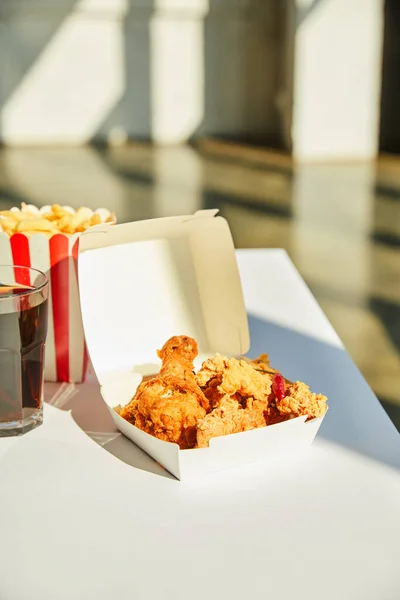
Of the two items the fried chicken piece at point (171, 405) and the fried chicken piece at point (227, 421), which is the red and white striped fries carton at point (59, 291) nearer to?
the fried chicken piece at point (171, 405)

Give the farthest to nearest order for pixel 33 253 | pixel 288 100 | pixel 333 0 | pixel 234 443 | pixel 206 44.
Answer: pixel 206 44, pixel 288 100, pixel 333 0, pixel 33 253, pixel 234 443

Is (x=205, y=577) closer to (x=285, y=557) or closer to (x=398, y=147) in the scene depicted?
(x=285, y=557)

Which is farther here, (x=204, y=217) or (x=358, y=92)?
(x=358, y=92)

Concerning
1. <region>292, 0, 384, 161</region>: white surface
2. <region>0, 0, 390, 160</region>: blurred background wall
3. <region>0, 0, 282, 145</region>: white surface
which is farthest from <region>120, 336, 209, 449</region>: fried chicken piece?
<region>0, 0, 282, 145</region>: white surface

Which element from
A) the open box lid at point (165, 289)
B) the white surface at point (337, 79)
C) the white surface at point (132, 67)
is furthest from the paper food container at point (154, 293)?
the white surface at point (132, 67)

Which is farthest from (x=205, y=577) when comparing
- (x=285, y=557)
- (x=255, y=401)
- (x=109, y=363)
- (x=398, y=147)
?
(x=398, y=147)

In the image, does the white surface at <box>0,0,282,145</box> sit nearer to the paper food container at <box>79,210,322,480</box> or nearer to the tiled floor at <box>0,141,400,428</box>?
the tiled floor at <box>0,141,400,428</box>

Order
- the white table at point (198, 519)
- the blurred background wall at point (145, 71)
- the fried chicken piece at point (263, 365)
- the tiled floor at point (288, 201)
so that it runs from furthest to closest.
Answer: the blurred background wall at point (145, 71), the tiled floor at point (288, 201), the fried chicken piece at point (263, 365), the white table at point (198, 519)

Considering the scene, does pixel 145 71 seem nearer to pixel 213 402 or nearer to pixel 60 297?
pixel 60 297
